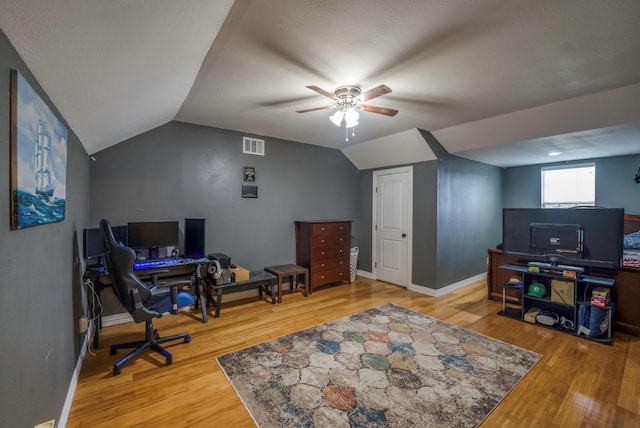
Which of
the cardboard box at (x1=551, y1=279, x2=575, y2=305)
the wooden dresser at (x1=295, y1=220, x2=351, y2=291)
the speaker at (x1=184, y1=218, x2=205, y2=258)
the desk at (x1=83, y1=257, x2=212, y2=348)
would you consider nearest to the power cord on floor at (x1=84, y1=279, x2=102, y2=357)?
the desk at (x1=83, y1=257, x2=212, y2=348)

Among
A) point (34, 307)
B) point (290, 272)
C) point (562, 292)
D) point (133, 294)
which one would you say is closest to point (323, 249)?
point (290, 272)

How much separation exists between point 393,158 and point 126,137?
385 centimetres

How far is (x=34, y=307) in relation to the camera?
1299mm

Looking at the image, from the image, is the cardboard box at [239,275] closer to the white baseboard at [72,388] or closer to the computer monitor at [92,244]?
the computer monitor at [92,244]

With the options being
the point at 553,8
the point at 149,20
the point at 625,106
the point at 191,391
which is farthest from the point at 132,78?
the point at 625,106

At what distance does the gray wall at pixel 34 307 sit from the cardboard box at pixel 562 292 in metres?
4.41

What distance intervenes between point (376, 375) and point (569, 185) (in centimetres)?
556

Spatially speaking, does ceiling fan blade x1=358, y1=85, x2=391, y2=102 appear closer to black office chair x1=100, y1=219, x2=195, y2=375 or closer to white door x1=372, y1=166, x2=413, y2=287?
black office chair x1=100, y1=219, x2=195, y2=375

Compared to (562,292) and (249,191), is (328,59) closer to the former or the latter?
(249,191)

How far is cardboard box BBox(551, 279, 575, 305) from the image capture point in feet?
10.1

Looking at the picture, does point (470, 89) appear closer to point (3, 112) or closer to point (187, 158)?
point (3, 112)

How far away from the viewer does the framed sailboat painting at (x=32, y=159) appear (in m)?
1.04

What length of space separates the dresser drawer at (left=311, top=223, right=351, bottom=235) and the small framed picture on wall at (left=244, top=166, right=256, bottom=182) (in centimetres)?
118

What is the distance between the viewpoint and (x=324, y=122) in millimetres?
3674
